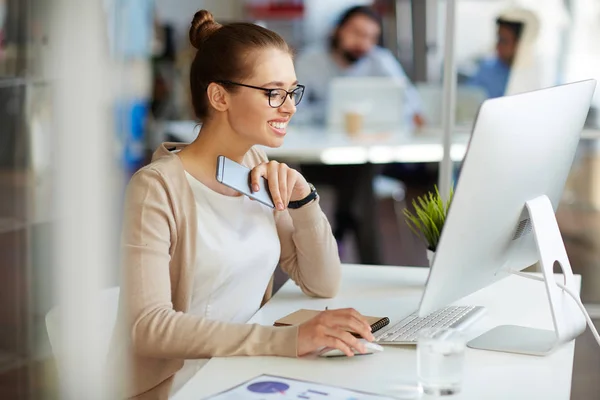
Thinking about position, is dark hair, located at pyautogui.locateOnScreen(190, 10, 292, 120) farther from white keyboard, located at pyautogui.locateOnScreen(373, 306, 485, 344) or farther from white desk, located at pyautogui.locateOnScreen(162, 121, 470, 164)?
white desk, located at pyautogui.locateOnScreen(162, 121, 470, 164)

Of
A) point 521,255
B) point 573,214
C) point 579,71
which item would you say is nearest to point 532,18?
point 579,71

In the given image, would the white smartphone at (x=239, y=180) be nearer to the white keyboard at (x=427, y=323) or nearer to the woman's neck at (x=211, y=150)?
the woman's neck at (x=211, y=150)

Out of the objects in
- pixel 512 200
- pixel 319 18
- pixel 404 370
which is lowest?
pixel 404 370

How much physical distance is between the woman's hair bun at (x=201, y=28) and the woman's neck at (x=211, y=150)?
6.2 inches

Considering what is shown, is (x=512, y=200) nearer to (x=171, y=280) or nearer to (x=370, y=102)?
(x=171, y=280)

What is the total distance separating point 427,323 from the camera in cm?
153

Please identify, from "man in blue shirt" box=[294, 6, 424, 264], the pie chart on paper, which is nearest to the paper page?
the pie chart on paper

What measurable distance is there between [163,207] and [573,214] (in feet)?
11.6

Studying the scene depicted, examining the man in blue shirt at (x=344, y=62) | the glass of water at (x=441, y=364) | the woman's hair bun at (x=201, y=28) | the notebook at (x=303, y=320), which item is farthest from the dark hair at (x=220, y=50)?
the man in blue shirt at (x=344, y=62)

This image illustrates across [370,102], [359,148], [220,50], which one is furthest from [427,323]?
[370,102]

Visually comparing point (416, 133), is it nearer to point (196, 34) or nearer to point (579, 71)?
point (579, 71)

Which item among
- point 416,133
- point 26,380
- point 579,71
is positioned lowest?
point 26,380

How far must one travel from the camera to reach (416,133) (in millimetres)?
4488

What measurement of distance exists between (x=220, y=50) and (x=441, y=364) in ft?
2.36
